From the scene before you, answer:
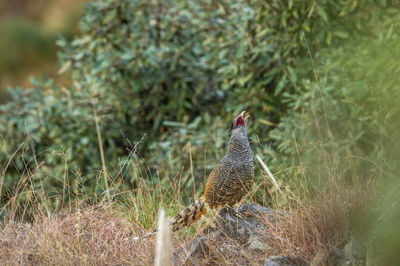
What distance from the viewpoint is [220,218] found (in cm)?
328

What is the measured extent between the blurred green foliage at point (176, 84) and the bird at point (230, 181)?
1578 mm

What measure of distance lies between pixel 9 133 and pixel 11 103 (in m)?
0.37

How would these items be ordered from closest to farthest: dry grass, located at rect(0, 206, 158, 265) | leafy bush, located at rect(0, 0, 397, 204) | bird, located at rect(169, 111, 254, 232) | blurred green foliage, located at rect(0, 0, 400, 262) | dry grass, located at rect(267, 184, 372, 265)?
1. dry grass, located at rect(267, 184, 372, 265)
2. dry grass, located at rect(0, 206, 158, 265)
3. bird, located at rect(169, 111, 254, 232)
4. blurred green foliage, located at rect(0, 0, 400, 262)
5. leafy bush, located at rect(0, 0, 397, 204)

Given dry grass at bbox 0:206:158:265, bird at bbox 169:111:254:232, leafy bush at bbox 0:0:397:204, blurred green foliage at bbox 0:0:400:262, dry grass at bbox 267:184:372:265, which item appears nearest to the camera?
dry grass at bbox 267:184:372:265

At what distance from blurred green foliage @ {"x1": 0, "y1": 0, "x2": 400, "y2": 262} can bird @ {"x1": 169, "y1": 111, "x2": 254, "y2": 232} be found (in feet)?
5.18

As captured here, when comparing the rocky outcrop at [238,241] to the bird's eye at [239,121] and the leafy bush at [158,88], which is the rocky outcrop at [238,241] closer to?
the bird's eye at [239,121]

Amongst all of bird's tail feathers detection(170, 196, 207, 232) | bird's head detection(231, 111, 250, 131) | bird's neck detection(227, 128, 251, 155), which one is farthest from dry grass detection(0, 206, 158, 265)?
bird's head detection(231, 111, 250, 131)

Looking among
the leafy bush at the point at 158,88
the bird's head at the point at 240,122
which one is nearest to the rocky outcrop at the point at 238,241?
the bird's head at the point at 240,122

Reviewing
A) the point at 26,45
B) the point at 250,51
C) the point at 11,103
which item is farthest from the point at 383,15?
the point at 26,45

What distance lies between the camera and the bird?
3.22 metres

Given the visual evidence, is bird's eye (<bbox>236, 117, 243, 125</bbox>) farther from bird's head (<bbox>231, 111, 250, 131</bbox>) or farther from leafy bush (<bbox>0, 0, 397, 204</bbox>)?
leafy bush (<bbox>0, 0, 397, 204</bbox>)

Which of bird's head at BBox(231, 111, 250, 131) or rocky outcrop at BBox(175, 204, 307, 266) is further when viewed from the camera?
bird's head at BBox(231, 111, 250, 131)

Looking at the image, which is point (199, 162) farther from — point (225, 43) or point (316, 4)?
point (316, 4)

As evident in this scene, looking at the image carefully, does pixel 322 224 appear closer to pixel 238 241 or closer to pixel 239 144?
pixel 238 241
